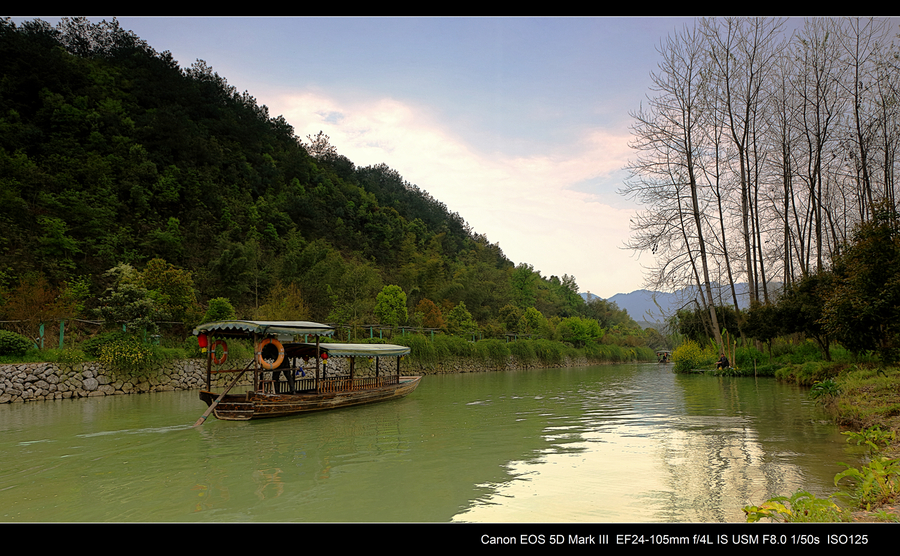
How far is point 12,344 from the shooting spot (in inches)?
642

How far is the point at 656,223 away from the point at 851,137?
23.5 ft

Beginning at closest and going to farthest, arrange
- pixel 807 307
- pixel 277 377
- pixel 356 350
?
pixel 277 377 < pixel 356 350 < pixel 807 307

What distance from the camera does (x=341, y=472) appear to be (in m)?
7.11

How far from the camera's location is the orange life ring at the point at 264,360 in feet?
42.2

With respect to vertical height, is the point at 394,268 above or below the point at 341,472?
above

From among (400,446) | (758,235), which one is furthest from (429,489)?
(758,235)

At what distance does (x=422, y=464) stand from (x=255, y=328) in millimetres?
6589

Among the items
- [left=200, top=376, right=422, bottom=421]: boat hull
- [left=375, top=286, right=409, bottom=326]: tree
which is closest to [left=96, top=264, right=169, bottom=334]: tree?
[left=200, top=376, right=422, bottom=421]: boat hull

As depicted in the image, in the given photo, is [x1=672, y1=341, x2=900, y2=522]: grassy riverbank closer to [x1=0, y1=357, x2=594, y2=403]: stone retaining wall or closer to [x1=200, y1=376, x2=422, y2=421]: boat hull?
[x1=200, y1=376, x2=422, y2=421]: boat hull

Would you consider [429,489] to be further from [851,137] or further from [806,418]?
[851,137]

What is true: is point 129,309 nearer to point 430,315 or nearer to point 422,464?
point 422,464

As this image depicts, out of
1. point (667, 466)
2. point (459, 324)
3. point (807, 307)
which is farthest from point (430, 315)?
point (667, 466)

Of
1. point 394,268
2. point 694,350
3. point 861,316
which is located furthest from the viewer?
point 394,268

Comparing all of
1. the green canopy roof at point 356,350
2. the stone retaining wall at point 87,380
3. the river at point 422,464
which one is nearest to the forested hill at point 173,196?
the stone retaining wall at point 87,380
